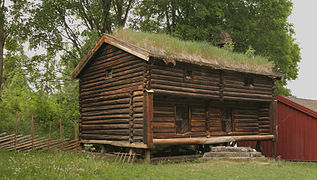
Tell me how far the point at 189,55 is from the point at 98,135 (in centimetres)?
644

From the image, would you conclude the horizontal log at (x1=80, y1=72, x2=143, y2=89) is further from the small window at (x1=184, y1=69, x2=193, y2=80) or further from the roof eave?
the small window at (x1=184, y1=69, x2=193, y2=80)

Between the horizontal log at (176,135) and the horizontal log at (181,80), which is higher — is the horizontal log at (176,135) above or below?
below

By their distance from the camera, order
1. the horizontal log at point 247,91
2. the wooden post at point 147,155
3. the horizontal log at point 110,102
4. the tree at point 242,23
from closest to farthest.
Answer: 1. the wooden post at point 147,155
2. the horizontal log at point 110,102
3. the horizontal log at point 247,91
4. the tree at point 242,23

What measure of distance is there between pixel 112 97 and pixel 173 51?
3859mm

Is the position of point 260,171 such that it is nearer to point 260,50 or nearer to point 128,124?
point 128,124

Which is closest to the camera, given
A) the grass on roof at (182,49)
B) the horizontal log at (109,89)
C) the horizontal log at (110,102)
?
the horizontal log at (109,89)

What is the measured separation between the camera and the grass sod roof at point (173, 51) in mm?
16062

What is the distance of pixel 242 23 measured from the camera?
3102 centimetres

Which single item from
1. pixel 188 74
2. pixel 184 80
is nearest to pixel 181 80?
pixel 184 80

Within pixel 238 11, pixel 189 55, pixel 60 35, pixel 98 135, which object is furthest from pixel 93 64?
pixel 238 11

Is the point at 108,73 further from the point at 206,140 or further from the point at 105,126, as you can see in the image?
the point at 206,140

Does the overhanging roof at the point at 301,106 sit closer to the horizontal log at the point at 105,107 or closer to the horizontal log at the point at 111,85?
the horizontal log at the point at 111,85

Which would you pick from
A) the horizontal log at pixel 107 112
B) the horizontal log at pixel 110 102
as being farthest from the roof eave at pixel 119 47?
the horizontal log at pixel 107 112

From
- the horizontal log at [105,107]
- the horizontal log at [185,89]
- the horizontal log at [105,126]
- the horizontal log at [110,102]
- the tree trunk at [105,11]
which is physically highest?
the tree trunk at [105,11]
